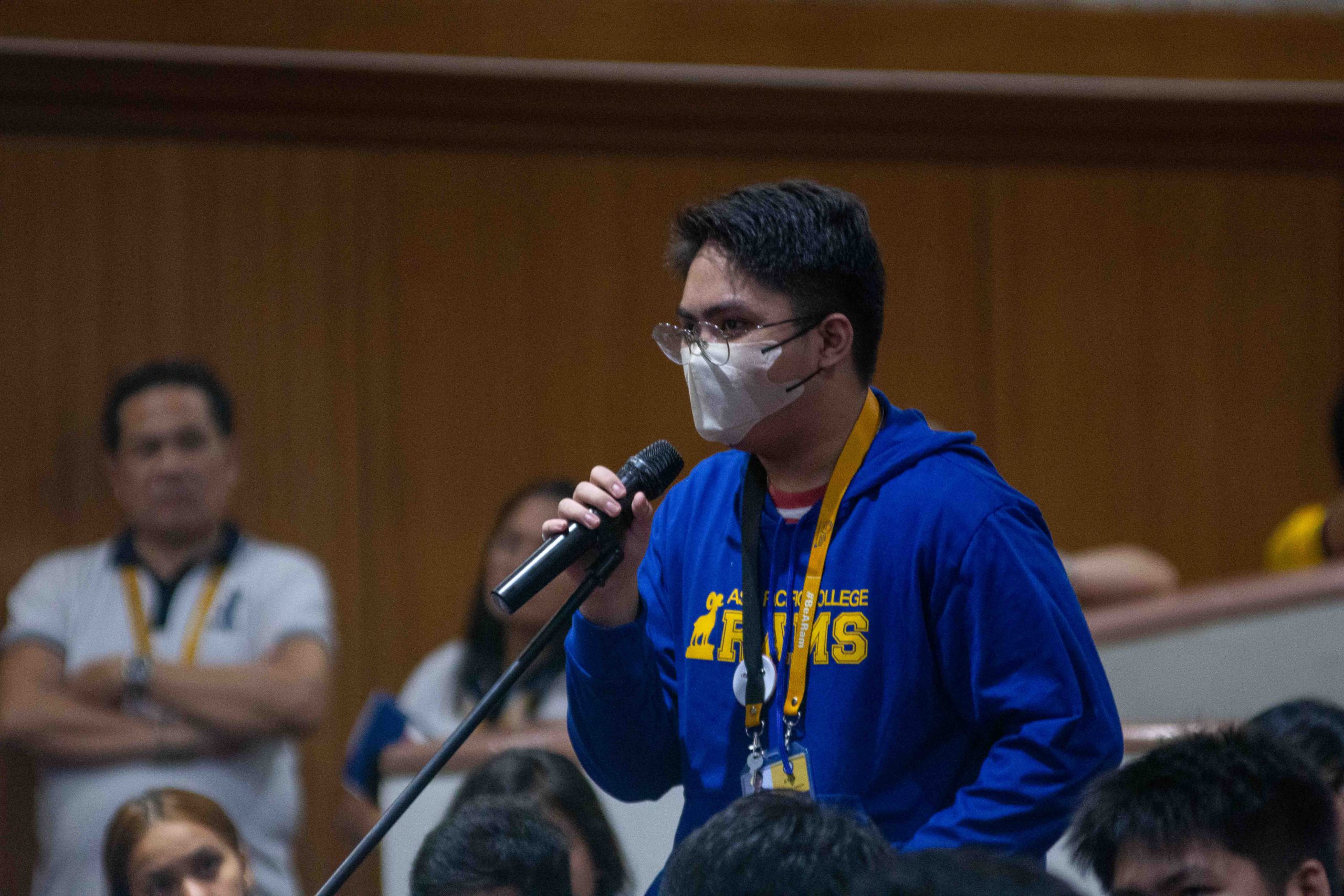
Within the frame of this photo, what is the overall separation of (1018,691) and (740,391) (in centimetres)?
47

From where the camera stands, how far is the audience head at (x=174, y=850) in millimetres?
2643

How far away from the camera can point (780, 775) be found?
68.3 inches

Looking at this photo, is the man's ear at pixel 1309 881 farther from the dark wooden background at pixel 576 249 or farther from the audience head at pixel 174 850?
the dark wooden background at pixel 576 249

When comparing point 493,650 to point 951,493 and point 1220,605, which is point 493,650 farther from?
point 951,493

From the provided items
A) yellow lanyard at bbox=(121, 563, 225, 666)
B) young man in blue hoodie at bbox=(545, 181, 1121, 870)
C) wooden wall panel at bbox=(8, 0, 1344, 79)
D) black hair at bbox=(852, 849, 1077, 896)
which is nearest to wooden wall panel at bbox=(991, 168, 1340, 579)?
wooden wall panel at bbox=(8, 0, 1344, 79)

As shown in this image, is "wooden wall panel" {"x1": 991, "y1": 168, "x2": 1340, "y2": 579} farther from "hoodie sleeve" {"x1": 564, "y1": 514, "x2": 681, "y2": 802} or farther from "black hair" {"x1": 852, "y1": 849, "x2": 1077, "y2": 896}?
"black hair" {"x1": 852, "y1": 849, "x2": 1077, "y2": 896}

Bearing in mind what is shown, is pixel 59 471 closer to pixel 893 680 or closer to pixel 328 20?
pixel 328 20

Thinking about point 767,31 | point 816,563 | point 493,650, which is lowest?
point 493,650

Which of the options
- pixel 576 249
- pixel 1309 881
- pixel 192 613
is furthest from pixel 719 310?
pixel 576 249

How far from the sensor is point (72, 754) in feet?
10.6

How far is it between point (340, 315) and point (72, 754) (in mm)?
1760

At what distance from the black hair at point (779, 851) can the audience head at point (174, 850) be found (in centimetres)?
137

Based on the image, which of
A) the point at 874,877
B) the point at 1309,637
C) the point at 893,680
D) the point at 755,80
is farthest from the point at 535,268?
the point at 874,877

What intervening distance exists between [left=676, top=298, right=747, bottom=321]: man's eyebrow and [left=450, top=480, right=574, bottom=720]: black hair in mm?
1485
